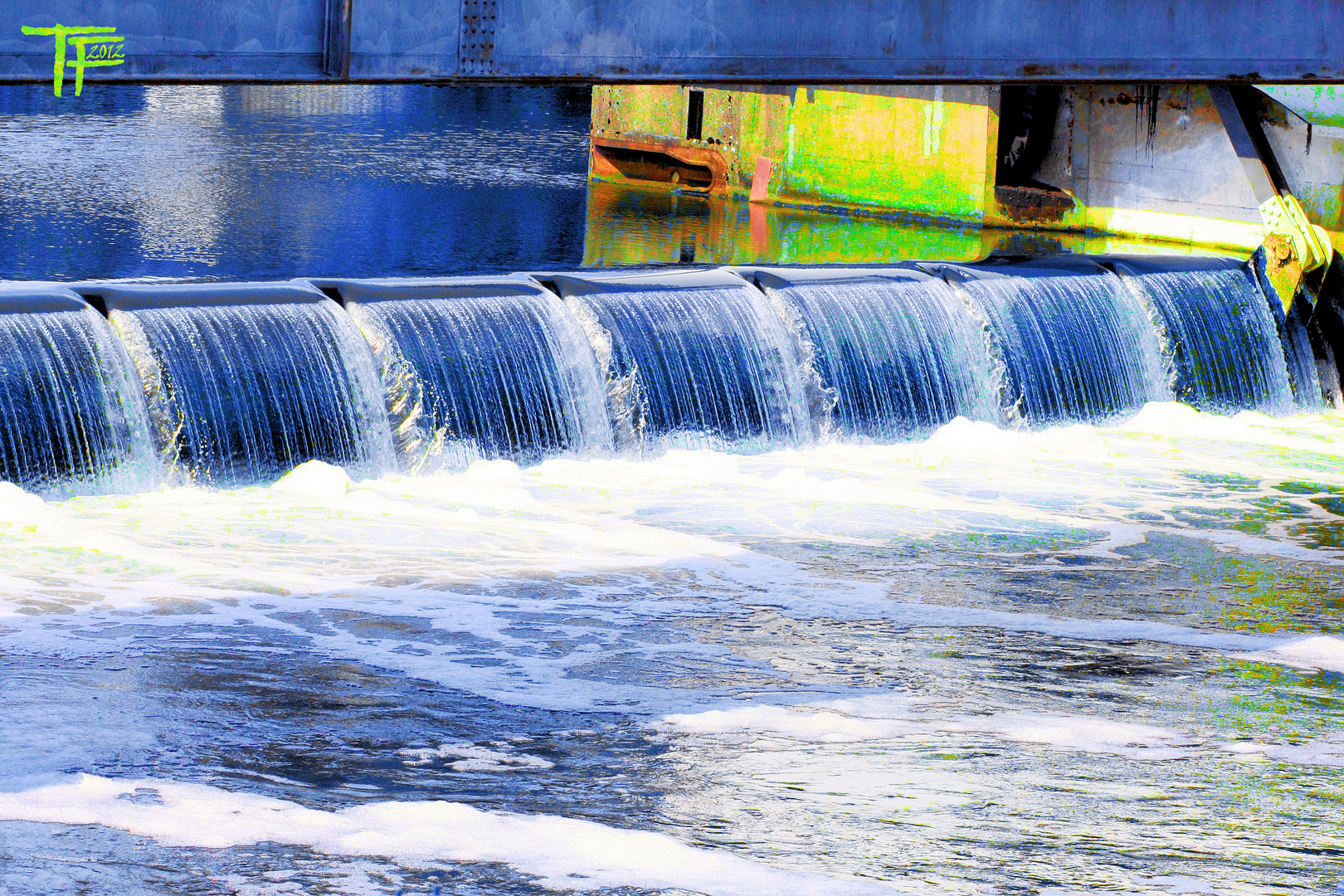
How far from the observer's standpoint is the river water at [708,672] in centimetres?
511

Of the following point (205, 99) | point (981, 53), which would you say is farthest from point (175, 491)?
point (205, 99)

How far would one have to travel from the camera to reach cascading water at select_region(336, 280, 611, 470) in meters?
11.1

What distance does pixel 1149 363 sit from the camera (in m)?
14.4

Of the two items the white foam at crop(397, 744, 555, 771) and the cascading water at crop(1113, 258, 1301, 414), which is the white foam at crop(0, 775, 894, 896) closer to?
the white foam at crop(397, 744, 555, 771)

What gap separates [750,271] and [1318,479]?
15.2 feet

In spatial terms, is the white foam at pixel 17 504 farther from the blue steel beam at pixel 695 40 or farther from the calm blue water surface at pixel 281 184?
the calm blue water surface at pixel 281 184

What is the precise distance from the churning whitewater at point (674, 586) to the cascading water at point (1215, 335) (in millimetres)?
46

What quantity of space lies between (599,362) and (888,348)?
2.58 metres

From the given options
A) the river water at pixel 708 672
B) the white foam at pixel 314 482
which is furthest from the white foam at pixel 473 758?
the white foam at pixel 314 482

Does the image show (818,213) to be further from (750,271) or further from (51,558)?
(51,558)

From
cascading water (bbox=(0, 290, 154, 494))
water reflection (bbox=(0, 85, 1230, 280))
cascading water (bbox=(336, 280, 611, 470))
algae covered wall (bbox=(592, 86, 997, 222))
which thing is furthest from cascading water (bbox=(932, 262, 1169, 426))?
algae covered wall (bbox=(592, 86, 997, 222))

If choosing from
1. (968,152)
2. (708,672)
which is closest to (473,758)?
(708,672)

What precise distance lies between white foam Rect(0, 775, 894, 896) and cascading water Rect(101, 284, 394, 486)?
5014 millimetres
